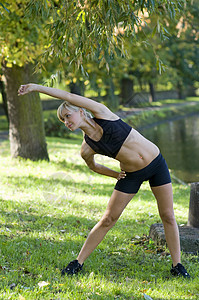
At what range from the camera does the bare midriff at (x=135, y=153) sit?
348 cm

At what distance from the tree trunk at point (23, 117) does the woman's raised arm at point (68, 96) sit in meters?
6.05

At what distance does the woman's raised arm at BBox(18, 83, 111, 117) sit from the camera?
10.6 feet

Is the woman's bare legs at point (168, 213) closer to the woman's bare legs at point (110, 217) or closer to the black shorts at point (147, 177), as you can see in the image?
the black shorts at point (147, 177)

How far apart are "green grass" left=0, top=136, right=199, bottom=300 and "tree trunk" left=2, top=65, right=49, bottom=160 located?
1.22 m

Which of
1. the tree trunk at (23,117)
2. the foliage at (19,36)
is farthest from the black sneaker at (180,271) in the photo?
the tree trunk at (23,117)

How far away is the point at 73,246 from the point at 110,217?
1.04 metres

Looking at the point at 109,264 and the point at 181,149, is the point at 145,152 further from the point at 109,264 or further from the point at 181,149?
the point at 181,149

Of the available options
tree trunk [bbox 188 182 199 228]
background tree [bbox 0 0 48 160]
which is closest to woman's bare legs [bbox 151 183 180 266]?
tree trunk [bbox 188 182 199 228]

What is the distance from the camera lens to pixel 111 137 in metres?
3.43

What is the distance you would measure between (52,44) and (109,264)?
280cm

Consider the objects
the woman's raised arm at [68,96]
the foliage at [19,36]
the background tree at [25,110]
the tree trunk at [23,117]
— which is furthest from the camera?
the tree trunk at [23,117]

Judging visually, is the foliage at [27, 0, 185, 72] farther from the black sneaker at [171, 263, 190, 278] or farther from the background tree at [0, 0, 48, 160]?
the background tree at [0, 0, 48, 160]

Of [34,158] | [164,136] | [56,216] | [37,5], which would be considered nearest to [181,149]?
[164,136]

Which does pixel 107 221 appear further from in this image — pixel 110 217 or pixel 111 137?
pixel 111 137
